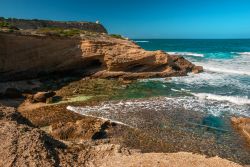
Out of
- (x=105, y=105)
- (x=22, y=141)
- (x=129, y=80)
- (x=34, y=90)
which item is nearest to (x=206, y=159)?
(x=22, y=141)

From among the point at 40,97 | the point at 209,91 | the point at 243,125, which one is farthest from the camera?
the point at 209,91

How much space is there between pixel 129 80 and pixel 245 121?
50.2 ft

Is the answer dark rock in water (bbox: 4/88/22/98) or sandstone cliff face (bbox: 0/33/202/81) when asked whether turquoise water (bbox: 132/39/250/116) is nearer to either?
sandstone cliff face (bbox: 0/33/202/81)

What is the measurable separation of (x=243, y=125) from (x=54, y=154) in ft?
34.1

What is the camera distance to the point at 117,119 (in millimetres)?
16984

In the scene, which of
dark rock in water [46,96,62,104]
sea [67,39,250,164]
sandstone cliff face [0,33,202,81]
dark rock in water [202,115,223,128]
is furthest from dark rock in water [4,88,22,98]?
dark rock in water [202,115,223,128]

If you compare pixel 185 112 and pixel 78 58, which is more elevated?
pixel 78 58

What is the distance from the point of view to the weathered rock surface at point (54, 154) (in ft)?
25.5

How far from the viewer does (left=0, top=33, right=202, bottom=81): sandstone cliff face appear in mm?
26656

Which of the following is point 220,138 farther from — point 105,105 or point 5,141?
point 5,141

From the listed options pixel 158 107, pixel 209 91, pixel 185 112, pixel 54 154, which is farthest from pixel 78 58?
pixel 54 154

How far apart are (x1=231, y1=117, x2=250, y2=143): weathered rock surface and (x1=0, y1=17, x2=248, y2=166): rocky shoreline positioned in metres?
3.90

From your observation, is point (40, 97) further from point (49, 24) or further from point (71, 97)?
A: point (49, 24)

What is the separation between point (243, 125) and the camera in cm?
1537
